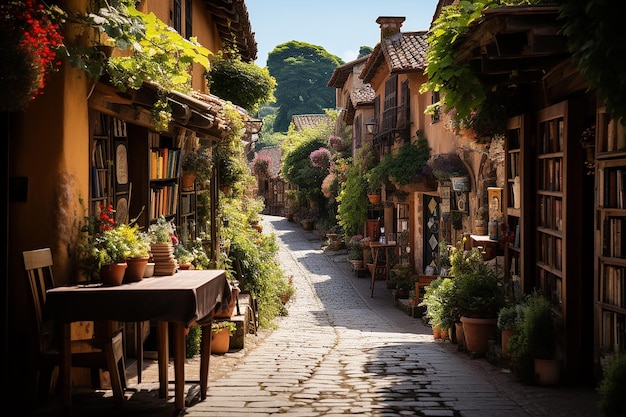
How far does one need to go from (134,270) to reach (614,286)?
13.1ft

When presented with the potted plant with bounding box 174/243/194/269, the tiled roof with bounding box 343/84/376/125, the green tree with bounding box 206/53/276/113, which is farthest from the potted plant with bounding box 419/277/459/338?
the tiled roof with bounding box 343/84/376/125

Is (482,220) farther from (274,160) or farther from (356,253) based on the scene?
(274,160)

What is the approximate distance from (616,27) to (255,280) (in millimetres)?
9676

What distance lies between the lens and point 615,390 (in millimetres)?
5176

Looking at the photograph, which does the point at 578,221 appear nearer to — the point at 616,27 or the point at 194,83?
the point at 616,27

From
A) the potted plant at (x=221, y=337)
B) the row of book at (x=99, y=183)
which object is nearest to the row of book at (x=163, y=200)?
the row of book at (x=99, y=183)

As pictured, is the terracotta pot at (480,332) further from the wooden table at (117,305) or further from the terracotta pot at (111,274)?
the terracotta pot at (111,274)

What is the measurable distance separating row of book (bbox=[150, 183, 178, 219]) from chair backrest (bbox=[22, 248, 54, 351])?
9.70 feet

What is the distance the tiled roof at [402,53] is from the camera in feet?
62.8

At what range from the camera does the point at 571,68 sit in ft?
23.2

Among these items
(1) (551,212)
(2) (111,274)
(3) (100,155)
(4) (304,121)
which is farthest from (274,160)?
(2) (111,274)

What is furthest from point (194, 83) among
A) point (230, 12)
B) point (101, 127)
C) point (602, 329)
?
point (602, 329)

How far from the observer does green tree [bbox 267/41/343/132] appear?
2699 inches

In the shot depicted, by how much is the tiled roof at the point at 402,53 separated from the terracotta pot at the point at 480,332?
1025 centimetres
